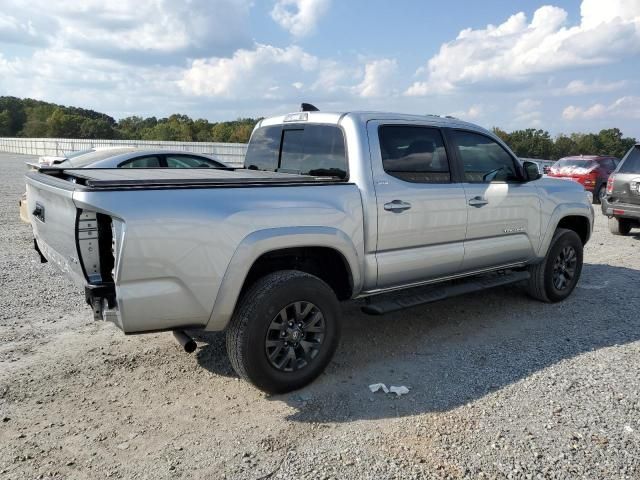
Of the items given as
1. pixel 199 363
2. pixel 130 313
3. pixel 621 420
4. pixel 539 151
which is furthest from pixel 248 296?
pixel 539 151

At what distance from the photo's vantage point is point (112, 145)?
29766 mm

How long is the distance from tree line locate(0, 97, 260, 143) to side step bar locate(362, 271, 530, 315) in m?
39.7

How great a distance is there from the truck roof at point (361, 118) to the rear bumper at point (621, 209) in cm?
587

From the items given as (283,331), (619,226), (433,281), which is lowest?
(619,226)

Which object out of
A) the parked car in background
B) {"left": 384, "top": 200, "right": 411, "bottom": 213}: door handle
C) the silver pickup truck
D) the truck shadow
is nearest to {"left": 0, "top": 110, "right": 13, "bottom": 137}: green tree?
the parked car in background

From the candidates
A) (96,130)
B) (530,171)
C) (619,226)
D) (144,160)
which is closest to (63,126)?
(96,130)

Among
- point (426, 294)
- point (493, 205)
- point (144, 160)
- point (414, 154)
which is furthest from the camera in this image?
point (144, 160)

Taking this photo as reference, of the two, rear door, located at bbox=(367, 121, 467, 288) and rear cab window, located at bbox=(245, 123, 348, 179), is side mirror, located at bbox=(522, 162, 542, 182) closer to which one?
rear door, located at bbox=(367, 121, 467, 288)

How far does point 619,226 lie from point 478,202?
7.15m

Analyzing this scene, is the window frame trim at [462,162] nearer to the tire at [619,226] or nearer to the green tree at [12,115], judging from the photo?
the tire at [619,226]

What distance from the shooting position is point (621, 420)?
128 inches

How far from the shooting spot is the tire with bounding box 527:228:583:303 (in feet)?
18.3

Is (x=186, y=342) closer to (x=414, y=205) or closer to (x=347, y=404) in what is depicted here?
(x=347, y=404)

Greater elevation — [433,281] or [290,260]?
[290,260]
